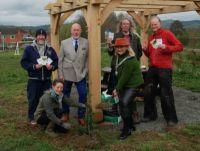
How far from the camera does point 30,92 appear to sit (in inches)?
310

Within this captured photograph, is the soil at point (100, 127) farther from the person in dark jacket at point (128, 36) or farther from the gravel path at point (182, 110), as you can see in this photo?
the person in dark jacket at point (128, 36)

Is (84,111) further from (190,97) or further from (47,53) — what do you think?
(190,97)

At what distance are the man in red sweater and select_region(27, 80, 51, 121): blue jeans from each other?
1972mm

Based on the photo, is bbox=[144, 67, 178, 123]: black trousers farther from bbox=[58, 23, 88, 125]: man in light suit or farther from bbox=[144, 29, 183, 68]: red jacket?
bbox=[58, 23, 88, 125]: man in light suit

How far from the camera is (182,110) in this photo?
9422 millimetres

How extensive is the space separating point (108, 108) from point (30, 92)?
1.59 m

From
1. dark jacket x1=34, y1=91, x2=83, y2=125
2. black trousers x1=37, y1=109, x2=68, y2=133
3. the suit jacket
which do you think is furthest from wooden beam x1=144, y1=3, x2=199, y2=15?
black trousers x1=37, y1=109, x2=68, y2=133

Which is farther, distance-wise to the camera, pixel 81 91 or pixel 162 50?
pixel 81 91

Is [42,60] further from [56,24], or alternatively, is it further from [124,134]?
[56,24]

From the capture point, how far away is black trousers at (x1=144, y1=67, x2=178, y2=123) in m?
7.92

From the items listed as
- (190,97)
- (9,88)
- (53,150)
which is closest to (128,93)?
(53,150)

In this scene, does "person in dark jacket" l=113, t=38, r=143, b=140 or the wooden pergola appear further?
the wooden pergola

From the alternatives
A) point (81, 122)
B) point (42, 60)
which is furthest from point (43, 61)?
point (81, 122)

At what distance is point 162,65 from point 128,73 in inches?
46.4
